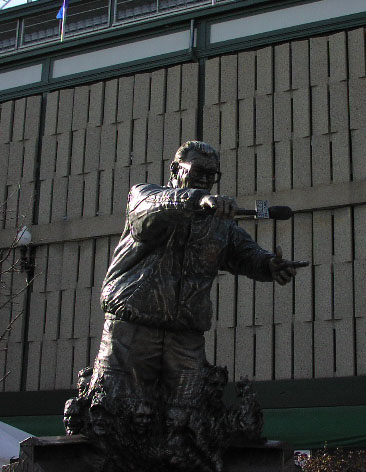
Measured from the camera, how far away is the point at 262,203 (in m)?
4.76

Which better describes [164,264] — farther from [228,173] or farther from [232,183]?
[228,173]

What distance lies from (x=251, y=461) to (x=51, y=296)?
58.9ft

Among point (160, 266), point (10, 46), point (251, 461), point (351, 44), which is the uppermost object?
point (10, 46)

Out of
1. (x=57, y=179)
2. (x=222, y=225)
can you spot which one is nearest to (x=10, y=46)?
(x=57, y=179)

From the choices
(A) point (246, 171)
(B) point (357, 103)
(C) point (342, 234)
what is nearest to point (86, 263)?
(A) point (246, 171)

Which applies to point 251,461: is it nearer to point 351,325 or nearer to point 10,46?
point 351,325

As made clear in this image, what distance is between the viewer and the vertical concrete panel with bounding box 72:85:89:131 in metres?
23.6

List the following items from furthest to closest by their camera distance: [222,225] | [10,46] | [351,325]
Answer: [10,46], [351,325], [222,225]

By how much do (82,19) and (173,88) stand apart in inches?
181

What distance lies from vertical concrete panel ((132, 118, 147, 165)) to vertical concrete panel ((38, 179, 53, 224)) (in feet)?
8.10

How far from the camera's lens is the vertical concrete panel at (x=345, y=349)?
19.0 m

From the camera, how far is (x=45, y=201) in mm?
23609

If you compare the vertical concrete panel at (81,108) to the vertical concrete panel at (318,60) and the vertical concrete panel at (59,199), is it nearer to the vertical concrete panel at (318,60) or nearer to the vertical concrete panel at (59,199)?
the vertical concrete panel at (59,199)

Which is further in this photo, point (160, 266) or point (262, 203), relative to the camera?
point (160, 266)
